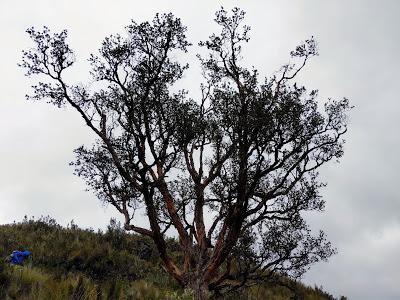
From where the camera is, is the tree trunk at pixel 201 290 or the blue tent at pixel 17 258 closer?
the tree trunk at pixel 201 290

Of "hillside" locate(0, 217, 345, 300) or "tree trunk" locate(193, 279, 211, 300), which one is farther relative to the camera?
"hillside" locate(0, 217, 345, 300)

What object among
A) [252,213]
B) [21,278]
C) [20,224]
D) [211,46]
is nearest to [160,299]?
[21,278]

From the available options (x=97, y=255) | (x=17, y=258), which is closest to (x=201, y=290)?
(x=17, y=258)

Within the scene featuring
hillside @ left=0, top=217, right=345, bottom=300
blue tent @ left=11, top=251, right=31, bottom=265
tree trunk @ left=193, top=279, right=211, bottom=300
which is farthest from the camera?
hillside @ left=0, top=217, right=345, bottom=300

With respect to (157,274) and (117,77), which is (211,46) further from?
(157,274)

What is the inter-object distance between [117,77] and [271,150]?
22.9 feet

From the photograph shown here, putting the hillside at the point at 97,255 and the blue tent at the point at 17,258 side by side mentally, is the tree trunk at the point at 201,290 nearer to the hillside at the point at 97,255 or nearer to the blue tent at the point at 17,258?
the hillside at the point at 97,255

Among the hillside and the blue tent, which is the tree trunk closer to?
the hillside

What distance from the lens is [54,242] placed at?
21.8 metres

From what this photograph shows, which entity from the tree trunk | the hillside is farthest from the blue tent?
the tree trunk

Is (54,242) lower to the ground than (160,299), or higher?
higher

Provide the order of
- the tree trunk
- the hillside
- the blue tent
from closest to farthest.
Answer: the tree trunk < the blue tent < the hillside

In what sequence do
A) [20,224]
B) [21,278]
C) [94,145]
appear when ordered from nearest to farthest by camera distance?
1. [21,278]
2. [94,145]
3. [20,224]

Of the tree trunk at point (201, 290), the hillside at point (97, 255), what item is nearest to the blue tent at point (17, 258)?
the hillside at point (97, 255)
